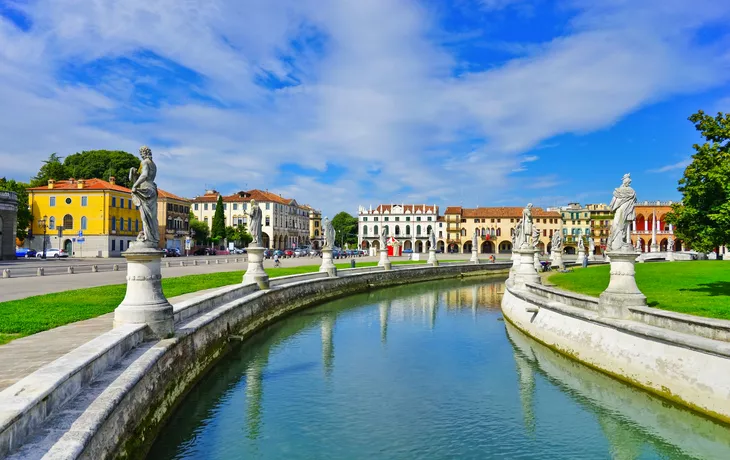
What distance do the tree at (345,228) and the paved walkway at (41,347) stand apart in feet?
386

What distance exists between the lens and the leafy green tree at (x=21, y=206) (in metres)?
60.6

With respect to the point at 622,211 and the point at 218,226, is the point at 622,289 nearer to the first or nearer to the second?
the point at 622,211

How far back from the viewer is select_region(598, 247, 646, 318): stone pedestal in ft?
39.9

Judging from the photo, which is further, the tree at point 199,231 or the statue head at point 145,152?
the tree at point 199,231

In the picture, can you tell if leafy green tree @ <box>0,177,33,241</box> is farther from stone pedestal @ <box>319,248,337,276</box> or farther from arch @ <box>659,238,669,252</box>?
arch @ <box>659,238,669,252</box>

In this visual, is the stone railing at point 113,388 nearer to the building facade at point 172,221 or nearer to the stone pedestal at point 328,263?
the stone pedestal at point 328,263

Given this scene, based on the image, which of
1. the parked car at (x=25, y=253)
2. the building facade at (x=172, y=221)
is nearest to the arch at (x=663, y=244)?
the building facade at (x=172, y=221)

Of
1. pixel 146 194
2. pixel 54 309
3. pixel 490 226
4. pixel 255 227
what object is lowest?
pixel 54 309

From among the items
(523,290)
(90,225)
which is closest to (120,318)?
(523,290)

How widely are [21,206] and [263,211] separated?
49.1m

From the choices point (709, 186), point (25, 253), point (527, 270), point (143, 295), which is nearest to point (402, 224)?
point (25, 253)

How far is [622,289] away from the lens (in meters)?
12.4

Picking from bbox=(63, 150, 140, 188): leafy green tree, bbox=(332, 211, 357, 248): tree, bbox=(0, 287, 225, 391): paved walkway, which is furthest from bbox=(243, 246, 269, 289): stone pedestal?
bbox=(332, 211, 357, 248): tree

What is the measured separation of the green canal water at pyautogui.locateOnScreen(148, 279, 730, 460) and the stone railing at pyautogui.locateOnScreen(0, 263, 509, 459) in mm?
738
